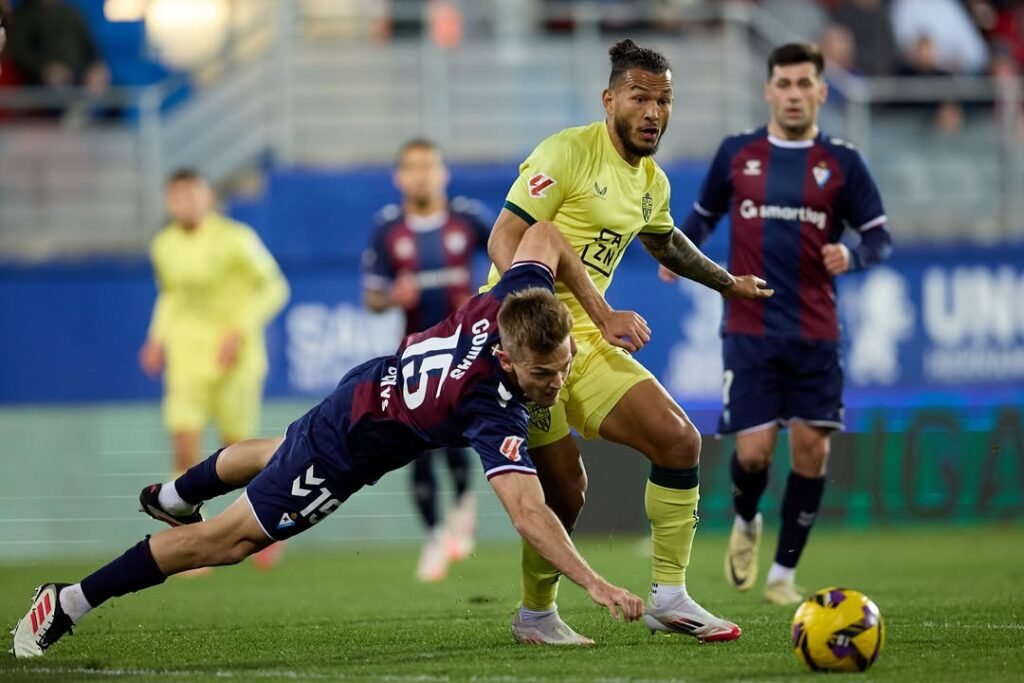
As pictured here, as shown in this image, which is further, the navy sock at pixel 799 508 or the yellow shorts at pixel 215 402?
the yellow shorts at pixel 215 402

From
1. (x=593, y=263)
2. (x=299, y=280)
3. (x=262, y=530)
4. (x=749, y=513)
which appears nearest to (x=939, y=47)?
(x=299, y=280)

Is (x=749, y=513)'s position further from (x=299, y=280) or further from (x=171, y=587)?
(x=299, y=280)

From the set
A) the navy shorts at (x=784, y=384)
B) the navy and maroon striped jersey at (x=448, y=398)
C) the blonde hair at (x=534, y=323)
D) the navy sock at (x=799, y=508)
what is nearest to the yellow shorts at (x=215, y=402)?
the navy shorts at (x=784, y=384)

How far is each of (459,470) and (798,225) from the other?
3456mm

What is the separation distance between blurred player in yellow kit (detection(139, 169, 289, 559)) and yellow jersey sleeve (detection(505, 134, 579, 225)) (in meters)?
5.78

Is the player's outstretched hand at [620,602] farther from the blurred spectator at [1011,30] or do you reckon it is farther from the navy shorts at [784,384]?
the blurred spectator at [1011,30]

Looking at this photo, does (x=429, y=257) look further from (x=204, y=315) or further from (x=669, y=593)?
(x=669, y=593)

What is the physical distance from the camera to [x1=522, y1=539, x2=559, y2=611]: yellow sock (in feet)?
23.8

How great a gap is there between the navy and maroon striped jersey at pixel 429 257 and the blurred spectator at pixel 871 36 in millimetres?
6369

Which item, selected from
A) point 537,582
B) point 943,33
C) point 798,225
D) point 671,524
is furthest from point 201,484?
point 943,33

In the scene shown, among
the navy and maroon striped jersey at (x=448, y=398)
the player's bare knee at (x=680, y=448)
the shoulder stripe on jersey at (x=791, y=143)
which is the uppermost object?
the shoulder stripe on jersey at (x=791, y=143)

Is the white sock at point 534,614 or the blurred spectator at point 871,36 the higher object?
the blurred spectator at point 871,36

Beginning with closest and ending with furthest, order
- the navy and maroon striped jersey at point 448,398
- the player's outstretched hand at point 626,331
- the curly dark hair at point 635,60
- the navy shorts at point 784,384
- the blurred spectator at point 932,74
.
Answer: the navy and maroon striped jersey at point 448,398 < the player's outstretched hand at point 626,331 < the curly dark hair at point 635,60 < the navy shorts at point 784,384 < the blurred spectator at point 932,74

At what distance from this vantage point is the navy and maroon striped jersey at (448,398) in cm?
630
